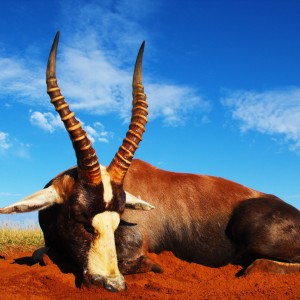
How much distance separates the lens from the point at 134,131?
7.68m

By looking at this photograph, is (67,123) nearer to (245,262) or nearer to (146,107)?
(146,107)

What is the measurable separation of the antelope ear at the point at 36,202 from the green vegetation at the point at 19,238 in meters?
5.70

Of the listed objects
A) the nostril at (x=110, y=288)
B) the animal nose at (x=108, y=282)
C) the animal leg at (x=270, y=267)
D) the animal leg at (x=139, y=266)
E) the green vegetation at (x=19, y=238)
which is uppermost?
the green vegetation at (x=19, y=238)

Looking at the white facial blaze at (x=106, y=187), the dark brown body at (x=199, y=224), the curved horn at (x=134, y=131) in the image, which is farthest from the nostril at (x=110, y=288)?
the curved horn at (x=134, y=131)

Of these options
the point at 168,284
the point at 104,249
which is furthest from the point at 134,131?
the point at 168,284

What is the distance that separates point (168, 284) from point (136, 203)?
1491 mm

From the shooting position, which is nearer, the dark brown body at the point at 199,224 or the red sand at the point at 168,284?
the red sand at the point at 168,284

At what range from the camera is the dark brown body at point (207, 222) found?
806 centimetres

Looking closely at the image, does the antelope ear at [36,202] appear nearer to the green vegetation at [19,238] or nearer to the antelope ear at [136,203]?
the antelope ear at [136,203]

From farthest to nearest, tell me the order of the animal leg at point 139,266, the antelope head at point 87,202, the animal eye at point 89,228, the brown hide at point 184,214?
the brown hide at point 184,214 < the animal leg at point 139,266 < the animal eye at point 89,228 < the antelope head at point 87,202

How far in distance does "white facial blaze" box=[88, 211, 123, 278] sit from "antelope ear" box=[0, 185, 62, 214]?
1.04 m

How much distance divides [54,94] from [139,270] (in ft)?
10.5

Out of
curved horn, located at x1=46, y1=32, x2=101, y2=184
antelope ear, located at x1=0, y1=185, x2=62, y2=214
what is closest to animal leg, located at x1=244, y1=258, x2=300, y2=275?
curved horn, located at x1=46, y1=32, x2=101, y2=184

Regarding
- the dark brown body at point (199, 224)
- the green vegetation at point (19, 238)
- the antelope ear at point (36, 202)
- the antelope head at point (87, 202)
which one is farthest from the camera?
the green vegetation at point (19, 238)
